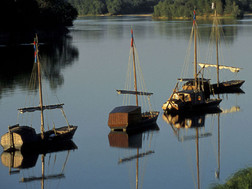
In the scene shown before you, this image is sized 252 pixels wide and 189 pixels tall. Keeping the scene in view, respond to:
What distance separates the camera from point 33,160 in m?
46.4

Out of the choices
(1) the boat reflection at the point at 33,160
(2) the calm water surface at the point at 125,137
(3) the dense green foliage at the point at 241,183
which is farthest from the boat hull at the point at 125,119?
(3) the dense green foliage at the point at 241,183

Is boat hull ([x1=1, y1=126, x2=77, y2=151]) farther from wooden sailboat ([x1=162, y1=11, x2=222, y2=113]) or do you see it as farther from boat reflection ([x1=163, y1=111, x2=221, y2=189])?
wooden sailboat ([x1=162, y1=11, x2=222, y2=113])

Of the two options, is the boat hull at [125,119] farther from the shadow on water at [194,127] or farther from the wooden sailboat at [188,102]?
the wooden sailboat at [188,102]

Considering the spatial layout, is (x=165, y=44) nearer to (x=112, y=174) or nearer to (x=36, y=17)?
(x=36, y=17)

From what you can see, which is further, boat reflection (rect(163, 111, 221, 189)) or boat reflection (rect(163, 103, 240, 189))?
boat reflection (rect(163, 111, 221, 189))

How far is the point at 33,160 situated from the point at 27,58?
241 ft

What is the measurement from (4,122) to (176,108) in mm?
17776

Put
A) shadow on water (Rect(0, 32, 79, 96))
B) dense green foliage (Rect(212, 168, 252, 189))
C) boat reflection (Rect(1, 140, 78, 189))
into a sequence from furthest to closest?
shadow on water (Rect(0, 32, 79, 96)) < boat reflection (Rect(1, 140, 78, 189)) < dense green foliage (Rect(212, 168, 252, 189))

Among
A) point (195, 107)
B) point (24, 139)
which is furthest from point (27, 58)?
point (24, 139)

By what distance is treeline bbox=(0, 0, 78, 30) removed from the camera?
155 meters

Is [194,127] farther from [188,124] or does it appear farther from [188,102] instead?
[188,102]

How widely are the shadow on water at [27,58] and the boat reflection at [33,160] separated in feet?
102

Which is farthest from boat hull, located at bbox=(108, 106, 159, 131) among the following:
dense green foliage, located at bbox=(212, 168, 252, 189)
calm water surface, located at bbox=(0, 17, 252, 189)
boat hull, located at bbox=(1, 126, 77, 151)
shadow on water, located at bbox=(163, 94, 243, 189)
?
dense green foliage, located at bbox=(212, 168, 252, 189)

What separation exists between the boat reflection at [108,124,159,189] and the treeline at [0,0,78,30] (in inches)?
4169
